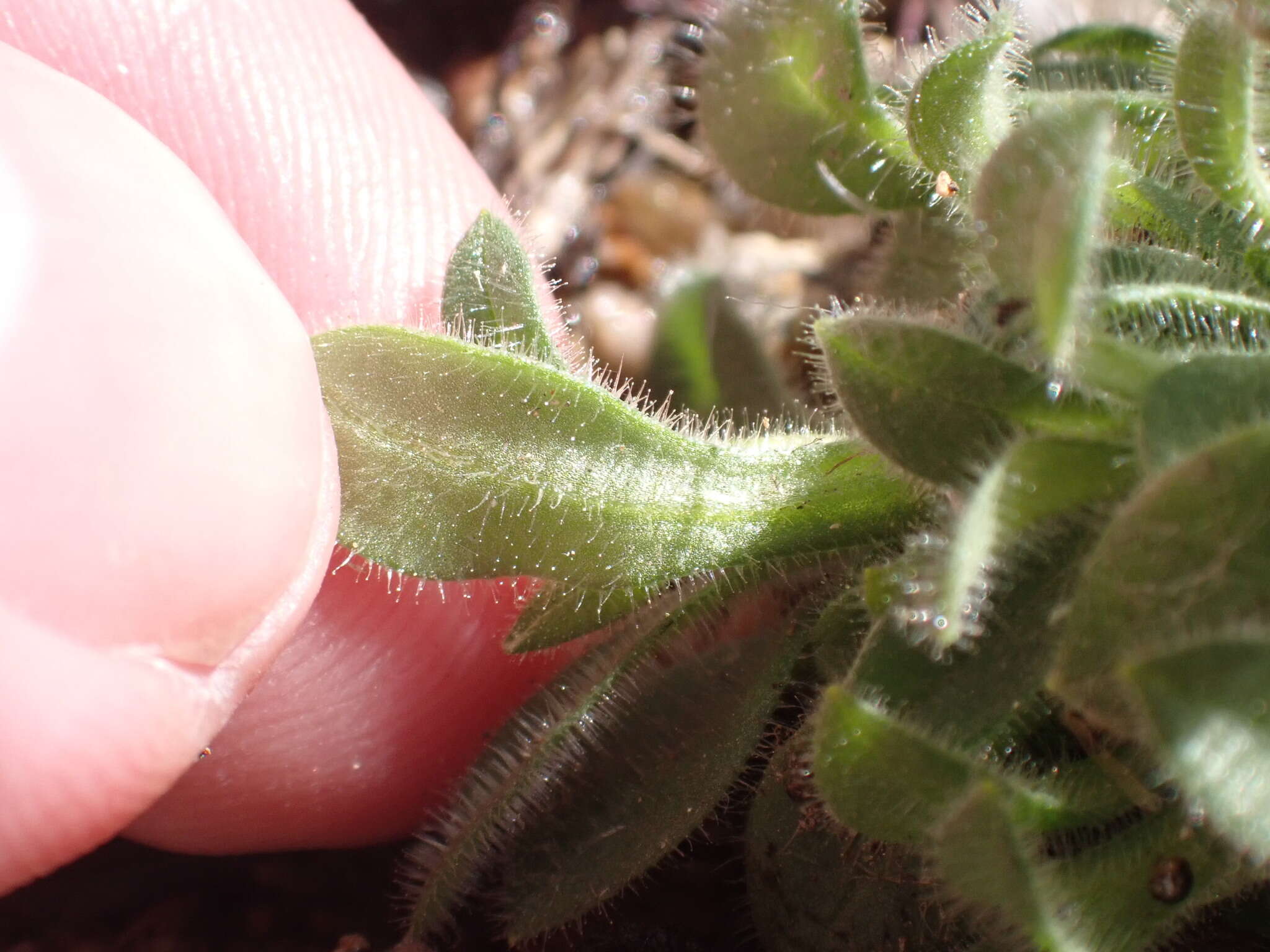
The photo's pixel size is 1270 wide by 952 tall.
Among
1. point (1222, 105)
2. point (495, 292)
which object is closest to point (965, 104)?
point (1222, 105)

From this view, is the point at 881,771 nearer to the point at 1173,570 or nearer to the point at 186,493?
the point at 1173,570

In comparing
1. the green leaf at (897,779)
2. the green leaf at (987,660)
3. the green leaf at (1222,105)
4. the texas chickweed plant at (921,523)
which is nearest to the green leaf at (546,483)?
the texas chickweed plant at (921,523)

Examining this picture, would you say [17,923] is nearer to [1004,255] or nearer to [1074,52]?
[1004,255]

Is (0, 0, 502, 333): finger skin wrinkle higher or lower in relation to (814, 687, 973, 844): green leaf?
higher

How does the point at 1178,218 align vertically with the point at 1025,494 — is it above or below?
above

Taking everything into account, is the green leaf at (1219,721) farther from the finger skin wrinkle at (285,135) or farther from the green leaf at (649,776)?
the finger skin wrinkle at (285,135)

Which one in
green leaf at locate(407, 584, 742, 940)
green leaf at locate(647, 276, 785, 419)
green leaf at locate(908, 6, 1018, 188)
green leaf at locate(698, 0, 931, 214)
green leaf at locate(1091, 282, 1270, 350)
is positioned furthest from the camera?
green leaf at locate(647, 276, 785, 419)

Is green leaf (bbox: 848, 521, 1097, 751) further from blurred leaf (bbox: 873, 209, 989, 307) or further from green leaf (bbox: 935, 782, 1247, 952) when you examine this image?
blurred leaf (bbox: 873, 209, 989, 307)

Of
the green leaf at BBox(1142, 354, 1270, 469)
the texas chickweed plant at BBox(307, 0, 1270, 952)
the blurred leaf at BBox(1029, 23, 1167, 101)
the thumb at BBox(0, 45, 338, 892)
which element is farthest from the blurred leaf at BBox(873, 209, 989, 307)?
the thumb at BBox(0, 45, 338, 892)
